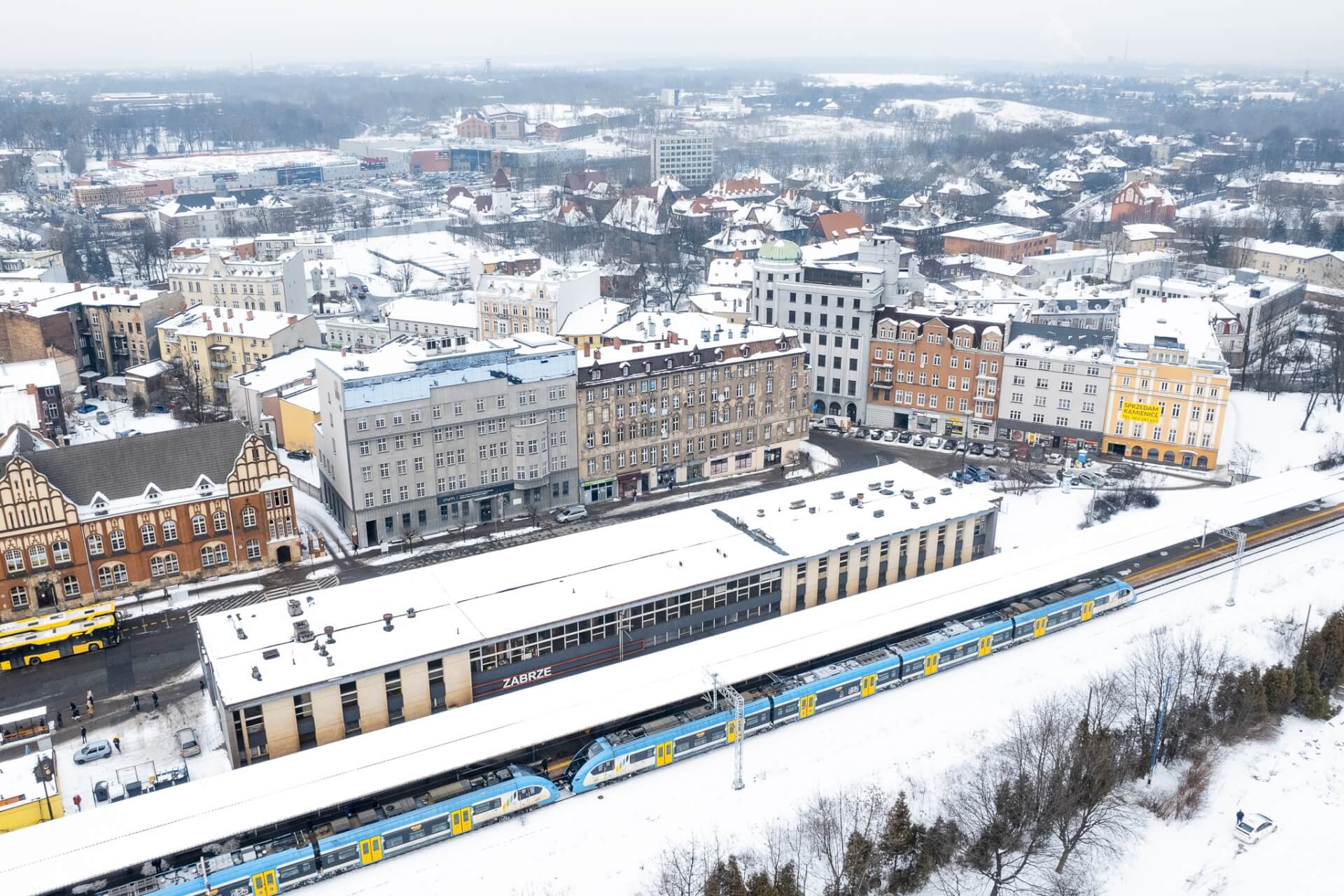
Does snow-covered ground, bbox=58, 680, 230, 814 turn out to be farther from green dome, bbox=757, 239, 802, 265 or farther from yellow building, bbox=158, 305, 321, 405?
green dome, bbox=757, 239, 802, 265

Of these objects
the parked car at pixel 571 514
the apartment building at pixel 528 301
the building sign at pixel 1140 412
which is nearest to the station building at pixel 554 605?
the parked car at pixel 571 514

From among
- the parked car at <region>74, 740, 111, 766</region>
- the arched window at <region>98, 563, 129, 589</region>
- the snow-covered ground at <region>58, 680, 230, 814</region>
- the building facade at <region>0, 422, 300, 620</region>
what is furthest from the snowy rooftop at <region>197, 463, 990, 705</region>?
the arched window at <region>98, 563, 129, 589</region>

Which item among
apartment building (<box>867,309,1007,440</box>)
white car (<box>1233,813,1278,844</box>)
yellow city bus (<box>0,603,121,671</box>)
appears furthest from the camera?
apartment building (<box>867,309,1007,440</box>)

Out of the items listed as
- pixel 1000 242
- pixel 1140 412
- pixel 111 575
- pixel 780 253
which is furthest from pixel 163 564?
pixel 1000 242

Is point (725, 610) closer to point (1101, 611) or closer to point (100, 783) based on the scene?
point (1101, 611)

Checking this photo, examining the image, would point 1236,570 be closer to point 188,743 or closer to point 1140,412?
point 1140,412

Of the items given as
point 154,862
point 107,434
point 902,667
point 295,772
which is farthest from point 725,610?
point 107,434
